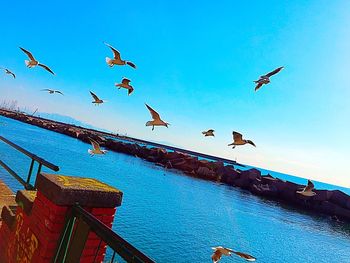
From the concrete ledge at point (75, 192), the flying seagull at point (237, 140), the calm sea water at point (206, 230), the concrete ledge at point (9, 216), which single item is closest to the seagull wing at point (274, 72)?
the flying seagull at point (237, 140)

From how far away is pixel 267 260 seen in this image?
21.9m

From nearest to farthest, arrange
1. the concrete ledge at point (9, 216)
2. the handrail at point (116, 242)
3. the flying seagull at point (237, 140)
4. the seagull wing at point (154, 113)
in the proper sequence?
the handrail at point (116, 242) < the concrete ledge at point (9, 216) < the seagull wing at point (154, 113) < the flying seagull at point (237, 140)

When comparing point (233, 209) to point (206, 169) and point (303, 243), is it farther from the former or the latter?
point (206, 169)

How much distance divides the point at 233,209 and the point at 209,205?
3915 millimetres

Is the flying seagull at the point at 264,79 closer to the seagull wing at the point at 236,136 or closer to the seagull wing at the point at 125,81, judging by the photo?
the seagull wing at the point at 236,136

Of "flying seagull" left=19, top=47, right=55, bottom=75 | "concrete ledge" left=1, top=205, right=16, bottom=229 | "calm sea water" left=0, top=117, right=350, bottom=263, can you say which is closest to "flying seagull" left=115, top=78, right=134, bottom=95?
"flying seagull" left=19, top=47, right=55, bottom=75

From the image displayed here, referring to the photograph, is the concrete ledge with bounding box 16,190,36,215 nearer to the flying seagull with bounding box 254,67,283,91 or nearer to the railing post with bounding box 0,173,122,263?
the railing post with bounding box 0,173,122,263

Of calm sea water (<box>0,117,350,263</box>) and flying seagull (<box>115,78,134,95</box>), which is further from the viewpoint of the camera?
calm sea water (<box>0,117,350,263</box>)

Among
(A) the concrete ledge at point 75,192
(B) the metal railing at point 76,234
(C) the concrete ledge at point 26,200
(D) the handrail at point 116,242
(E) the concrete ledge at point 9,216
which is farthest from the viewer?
(E) the concrete ledge at point 9,216

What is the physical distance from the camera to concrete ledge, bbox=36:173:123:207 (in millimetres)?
3018

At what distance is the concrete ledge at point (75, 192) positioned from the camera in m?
3.02

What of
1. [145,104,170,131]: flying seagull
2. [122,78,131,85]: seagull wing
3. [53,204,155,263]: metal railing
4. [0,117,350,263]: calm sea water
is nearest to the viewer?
[53,204,155,263]: metal railing

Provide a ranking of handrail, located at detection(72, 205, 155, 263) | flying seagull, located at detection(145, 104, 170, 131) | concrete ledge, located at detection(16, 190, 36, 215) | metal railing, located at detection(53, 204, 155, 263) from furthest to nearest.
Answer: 1. flying seagull, located at detection(145, 104, 170, 131)
2. concrete ledge, located at detection(16, 190, 36, 215)
3. metal railing, located at detection(53, 204, 155, 263)
4. handrail, located at detection(72, 205, 155, 263)

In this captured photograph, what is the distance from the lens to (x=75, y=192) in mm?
3057
